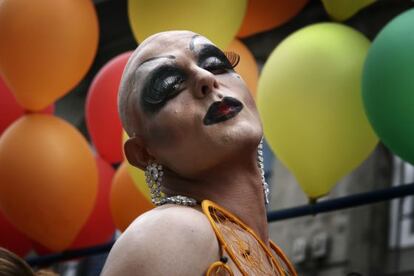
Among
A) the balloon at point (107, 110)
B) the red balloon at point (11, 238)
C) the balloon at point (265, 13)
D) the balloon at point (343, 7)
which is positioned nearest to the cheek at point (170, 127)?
the balloon at point (343, 7)

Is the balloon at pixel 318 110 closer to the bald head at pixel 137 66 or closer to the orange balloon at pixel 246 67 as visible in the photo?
the orange balloon at pixel 246 67

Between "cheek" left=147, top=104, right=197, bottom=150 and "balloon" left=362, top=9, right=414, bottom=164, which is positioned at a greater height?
"cheek" left=147, top=104, right=197, bottom=150

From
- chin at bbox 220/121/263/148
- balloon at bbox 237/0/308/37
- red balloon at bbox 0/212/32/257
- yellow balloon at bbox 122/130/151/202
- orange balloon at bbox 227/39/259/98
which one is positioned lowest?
red balloon at bbox 0/212/32/257

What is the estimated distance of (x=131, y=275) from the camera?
270 centimetres

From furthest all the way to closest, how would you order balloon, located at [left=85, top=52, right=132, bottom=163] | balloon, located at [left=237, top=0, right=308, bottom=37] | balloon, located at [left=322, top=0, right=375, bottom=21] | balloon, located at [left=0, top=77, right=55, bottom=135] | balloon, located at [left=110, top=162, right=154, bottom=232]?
balloon, located at [left=0, top=77, right=55, bottom=135]
balloon, located at [left=85, top=52, right=132, bottom=163]
balloon, located at [left=237, top=0, right=308, bottom=37]
balloon, located at [left=110, top=162, right=154, bottom=232]
balloon, located at [left=322, top=0, right=375, bottom=21]

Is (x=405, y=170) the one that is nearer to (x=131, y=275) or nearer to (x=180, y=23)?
(x=180, y=23)

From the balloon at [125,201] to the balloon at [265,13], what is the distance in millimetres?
828

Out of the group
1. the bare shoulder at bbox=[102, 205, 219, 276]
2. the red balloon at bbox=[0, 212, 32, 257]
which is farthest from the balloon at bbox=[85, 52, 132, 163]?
the bare shoulder at bbox=[102, 205, 219, 276]

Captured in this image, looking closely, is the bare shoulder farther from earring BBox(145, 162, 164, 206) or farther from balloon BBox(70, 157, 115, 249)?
balloon BBox(70, 157, 115, 249)

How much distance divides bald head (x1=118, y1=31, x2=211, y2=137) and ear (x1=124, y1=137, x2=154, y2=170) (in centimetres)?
2

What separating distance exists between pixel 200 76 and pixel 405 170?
198 inches

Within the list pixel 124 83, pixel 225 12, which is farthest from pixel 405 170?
pixel 124 83

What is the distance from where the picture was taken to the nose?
292 cm

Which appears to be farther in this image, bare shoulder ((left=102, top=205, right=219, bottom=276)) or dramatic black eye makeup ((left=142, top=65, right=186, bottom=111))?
dramatic black eye makeup ((left=142, top=65, right=186, bottom=111))
